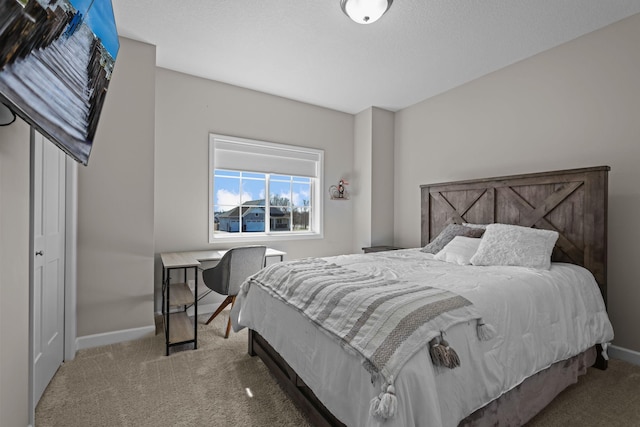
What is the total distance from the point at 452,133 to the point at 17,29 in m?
3.88

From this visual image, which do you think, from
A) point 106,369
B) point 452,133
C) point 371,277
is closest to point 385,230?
point 452,133

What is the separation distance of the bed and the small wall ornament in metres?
1.83

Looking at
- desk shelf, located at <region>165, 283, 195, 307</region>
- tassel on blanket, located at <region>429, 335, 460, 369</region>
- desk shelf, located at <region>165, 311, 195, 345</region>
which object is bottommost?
desk shelf, located at <region>165, 311, 195, 345</region>

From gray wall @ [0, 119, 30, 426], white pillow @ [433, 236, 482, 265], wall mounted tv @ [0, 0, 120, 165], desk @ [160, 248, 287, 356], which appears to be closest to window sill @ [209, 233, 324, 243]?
desk @ [160, 248, 287, 356]

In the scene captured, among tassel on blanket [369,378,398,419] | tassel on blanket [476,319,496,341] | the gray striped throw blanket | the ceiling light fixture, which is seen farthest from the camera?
the ceiling light fixture

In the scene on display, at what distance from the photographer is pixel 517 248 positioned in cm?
231

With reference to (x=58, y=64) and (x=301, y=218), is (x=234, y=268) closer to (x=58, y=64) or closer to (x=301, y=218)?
(x=301, y=218)

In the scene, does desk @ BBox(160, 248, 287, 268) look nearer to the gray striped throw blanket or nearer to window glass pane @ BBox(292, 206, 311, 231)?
window glass pane @ BBox(292, 206, 311, 231)

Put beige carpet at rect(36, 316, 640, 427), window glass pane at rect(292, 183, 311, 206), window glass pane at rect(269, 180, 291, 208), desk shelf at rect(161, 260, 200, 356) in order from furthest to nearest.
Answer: window glass pane at rect(292, 183, 311, 206), window glass pane at rect(269, 180, 291, 208), desk shelf at rect(161, 260, 200, 356), beige carpet at rect(36, 316, 640, 427)

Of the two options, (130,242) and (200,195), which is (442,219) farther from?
(130,242)

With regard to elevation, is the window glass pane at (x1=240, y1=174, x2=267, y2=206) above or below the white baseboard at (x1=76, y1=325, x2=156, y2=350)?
above

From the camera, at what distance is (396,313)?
1.26 meters

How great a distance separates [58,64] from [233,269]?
2048 millimetres

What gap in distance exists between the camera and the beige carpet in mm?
1679
